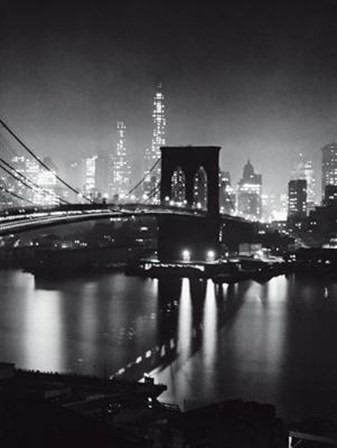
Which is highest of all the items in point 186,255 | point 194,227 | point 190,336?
point 194,227

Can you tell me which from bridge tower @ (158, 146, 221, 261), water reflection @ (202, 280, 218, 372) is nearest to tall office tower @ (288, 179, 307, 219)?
bridge tower @ (158, 146, 221, 261)

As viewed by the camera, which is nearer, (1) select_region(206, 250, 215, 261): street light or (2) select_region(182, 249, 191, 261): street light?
(2) select_region(182, 249, 191, 261): street light

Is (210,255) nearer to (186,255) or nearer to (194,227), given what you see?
(186,255)

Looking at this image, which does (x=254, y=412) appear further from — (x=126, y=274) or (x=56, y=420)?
(x=126, y=274)

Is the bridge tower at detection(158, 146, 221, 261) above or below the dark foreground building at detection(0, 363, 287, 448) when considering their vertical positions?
above

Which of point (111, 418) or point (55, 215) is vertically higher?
point (55, 215)

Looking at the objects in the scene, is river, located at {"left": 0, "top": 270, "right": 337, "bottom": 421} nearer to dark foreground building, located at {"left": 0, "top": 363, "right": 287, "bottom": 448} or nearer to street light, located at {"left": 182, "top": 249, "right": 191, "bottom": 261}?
dark foreground building, located at {"left": 0, "top": 363, "right": 287, "bottom": 448}

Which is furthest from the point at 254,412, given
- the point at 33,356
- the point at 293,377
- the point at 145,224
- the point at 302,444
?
the point at 145,224

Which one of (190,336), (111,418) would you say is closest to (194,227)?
(190,336)
